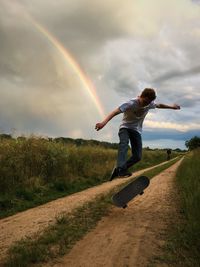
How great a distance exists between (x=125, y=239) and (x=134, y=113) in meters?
3.30

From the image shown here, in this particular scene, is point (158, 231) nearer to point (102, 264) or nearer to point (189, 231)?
point (189, 231)

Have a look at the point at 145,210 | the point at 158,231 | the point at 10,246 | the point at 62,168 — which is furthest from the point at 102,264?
the point at 62,168

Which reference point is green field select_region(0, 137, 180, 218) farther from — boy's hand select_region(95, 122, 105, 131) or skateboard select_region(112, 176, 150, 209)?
boy's hand select_region(95, 122, 105, 131)

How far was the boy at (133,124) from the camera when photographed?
28.6ft

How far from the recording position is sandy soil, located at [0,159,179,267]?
5.59m

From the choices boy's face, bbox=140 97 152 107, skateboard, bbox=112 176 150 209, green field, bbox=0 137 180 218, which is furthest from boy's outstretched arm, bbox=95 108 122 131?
green field, bbox=0 137 180 218

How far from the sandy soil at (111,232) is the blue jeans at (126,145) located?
1198 millimetres

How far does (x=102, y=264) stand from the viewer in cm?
526

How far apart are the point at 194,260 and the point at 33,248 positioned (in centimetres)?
235

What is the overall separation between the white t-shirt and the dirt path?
6.75ft

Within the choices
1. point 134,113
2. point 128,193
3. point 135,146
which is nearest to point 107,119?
point 134,113

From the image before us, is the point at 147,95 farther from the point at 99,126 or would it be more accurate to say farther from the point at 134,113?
the point at 99,126

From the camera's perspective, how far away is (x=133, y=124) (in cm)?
917

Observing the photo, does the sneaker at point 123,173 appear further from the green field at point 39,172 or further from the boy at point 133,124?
the green field at point 39,172
